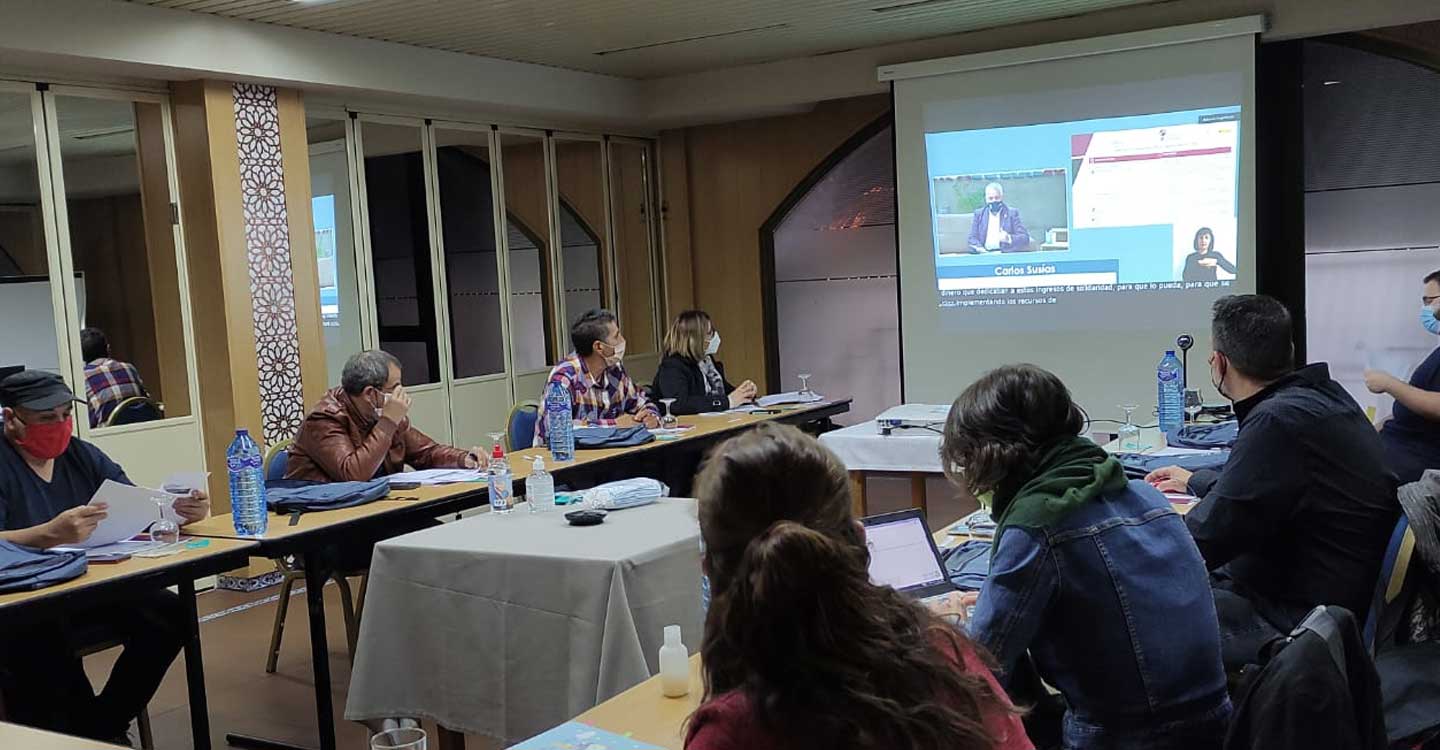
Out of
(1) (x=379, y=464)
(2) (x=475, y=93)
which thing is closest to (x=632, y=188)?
(2) (x=475, y=93)

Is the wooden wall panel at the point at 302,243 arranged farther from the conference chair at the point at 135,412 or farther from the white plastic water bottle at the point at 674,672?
the white plastic water bottle at the point at 674,672

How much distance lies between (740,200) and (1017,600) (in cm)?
650

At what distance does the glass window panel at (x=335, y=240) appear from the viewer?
6230 millimetres

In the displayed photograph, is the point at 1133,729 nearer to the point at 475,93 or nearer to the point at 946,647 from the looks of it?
the point at 946,647

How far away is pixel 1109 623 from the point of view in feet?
5.84

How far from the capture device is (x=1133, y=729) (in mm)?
1802

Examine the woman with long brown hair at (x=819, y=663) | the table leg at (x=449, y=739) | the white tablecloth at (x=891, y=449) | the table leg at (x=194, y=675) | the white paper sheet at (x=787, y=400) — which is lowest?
the table leg at (x=449, y=739)

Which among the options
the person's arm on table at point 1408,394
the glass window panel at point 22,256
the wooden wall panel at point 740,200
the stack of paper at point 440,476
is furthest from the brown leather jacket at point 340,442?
the wooden wall panel at point 740,200

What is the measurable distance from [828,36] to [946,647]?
5625 mm

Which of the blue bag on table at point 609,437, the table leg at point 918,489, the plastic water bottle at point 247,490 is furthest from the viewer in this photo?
the table leg at point 918,489

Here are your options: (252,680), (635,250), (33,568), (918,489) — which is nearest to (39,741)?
(33,568)

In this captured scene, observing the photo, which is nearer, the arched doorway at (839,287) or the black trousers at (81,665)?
the black trousers at (81,665)

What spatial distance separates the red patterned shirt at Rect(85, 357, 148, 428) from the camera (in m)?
5.14

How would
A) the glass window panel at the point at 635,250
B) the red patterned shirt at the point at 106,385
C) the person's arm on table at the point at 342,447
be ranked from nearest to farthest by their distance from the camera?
1. the person's arm on table at the point at 342,447
2. the red patterned shirt at the point at 106,385
3. the glass window panel at the point at 635,250
